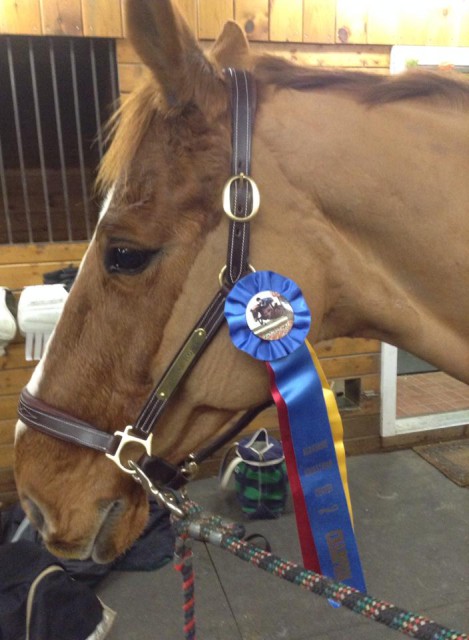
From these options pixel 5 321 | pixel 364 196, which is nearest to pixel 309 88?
pixel 364 196

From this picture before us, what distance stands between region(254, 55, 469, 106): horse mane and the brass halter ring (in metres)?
0.20

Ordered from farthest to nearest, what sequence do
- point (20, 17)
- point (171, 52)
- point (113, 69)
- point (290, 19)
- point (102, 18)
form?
1. point (290, 19)
2. point (113, 69)
3. point (102, 18)
4. point (20, 17)
5. point (171, 52)

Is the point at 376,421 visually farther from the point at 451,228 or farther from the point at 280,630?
the point at 451,228

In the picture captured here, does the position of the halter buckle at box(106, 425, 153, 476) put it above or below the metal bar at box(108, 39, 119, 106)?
below

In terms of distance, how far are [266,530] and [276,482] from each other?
0.80ft

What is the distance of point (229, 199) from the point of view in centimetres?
76

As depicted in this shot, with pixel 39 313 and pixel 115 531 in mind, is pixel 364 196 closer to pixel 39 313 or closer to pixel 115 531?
pixel 115 531

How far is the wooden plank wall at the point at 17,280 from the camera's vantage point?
2.54 meters

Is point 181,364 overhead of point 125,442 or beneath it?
overhead

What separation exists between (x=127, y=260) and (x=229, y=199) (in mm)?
195

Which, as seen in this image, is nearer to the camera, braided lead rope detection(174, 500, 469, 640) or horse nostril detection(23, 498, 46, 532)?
braided lead rope detection(174, 500, 469, 640)

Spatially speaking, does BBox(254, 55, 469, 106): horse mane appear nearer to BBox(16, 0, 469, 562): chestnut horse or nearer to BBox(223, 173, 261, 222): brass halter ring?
BBox(16, 0, 469, 562): chestnut horse

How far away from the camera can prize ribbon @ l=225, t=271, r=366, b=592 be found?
2.56 ft

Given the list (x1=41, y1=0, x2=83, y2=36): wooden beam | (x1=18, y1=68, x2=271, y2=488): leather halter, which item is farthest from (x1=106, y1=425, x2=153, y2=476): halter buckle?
(x1=41, y1=0, x2=83, y2=36): wooden beam
